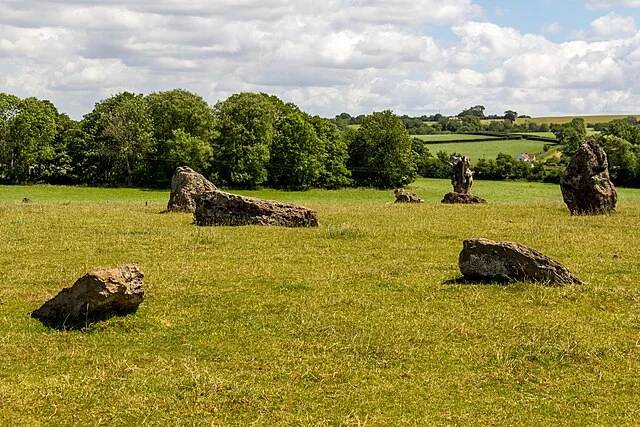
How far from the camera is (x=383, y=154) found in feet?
310

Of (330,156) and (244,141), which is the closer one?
(244,141)

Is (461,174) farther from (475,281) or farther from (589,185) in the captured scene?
(475,281)

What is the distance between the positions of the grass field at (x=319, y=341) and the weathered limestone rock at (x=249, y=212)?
4664 mm

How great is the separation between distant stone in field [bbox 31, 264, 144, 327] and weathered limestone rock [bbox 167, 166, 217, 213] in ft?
65.4

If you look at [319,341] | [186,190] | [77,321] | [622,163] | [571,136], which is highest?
[571,136]

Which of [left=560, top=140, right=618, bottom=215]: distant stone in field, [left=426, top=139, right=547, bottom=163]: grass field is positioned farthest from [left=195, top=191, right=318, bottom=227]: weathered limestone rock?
[left=426, top=139, right=547, bottom=163]: grass field

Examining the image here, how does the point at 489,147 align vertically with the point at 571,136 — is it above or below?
below

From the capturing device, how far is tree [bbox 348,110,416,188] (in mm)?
93250

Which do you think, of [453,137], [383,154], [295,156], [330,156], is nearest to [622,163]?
[383,154]

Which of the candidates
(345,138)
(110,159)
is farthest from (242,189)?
(345,138)

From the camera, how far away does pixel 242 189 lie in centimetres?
8312

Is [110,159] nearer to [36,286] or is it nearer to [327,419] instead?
[36,286]

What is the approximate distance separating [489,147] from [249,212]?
108795 millimetres

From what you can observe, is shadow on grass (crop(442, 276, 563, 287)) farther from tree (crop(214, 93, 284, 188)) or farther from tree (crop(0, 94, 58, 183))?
tree (crop(0, 94, 58, 183))
